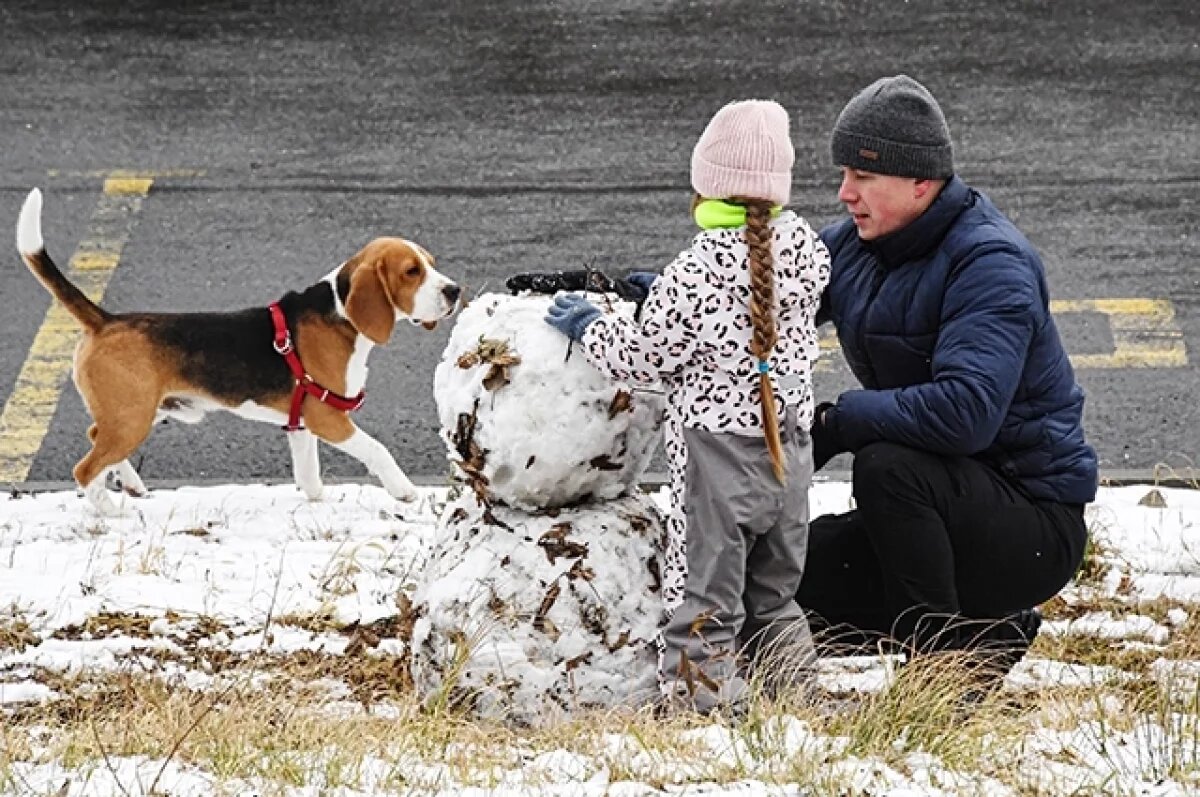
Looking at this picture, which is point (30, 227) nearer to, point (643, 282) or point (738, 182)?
point (643, 282)

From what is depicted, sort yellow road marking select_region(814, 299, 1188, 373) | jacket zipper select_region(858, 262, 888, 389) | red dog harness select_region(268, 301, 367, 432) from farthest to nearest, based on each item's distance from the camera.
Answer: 1. yellow road marking select_region(814, 299, 1188, 373)
2. red dog harness select_region(268, 301, 367, 432)
3. jacket zipper select_region(858, 262, 888, 389)

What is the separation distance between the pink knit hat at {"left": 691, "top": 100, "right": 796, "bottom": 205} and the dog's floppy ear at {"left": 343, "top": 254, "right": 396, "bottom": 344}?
2309 millimetres

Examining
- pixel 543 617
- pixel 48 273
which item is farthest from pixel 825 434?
pixel 48 273

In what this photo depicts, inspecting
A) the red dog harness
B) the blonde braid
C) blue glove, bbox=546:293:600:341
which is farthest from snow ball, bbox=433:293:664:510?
the red dog harness

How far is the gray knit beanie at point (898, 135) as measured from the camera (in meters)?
5.16

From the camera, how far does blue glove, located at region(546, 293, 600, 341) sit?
196 inches

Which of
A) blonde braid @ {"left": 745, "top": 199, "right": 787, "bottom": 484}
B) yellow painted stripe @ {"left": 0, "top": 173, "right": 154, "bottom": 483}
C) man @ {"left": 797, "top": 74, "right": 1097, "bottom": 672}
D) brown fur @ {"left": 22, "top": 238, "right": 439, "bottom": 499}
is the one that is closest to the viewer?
blonde braid @ {"left": 745, "top": 199, "right": 787, "bottom": 484}

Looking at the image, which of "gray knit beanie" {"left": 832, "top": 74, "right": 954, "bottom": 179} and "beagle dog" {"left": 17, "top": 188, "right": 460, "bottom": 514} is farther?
"beagle dog" {"left": 17, "top": 188, "right": 460, "bottom": 514}

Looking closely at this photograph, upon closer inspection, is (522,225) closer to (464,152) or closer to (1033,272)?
(464,152)

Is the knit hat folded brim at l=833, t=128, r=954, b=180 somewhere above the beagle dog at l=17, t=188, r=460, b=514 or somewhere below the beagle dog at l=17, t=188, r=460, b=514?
above

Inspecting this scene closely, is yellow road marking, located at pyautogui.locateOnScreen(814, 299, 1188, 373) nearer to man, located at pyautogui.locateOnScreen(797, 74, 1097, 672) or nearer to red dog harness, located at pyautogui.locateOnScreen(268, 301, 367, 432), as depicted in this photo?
red dog harness, located at pyautogui.locateOnScreen(268, 301, 367, 432)

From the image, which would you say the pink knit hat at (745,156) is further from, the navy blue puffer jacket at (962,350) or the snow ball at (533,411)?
the navy blue puffer jacket at (962,350)

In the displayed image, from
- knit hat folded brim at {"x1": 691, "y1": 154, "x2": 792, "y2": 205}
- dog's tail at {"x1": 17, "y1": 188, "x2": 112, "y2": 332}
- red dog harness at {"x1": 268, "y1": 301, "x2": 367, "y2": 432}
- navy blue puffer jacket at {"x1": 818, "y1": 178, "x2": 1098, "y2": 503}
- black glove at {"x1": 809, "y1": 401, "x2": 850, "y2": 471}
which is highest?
knit hat folded brim at {"x1": 691, "y1": 154, "x2": 792, "y2": 205}

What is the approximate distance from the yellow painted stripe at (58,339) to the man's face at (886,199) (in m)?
3.83
